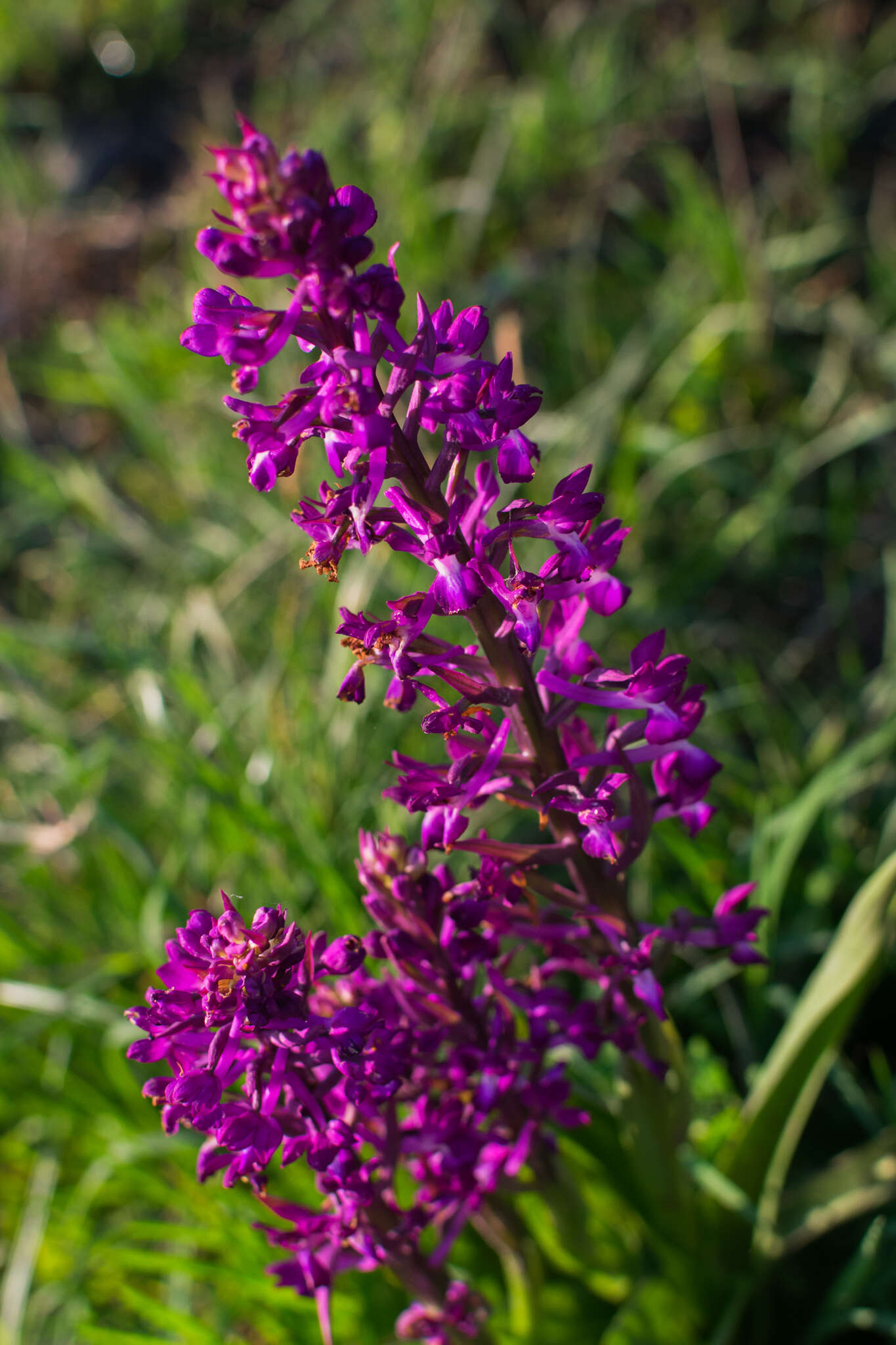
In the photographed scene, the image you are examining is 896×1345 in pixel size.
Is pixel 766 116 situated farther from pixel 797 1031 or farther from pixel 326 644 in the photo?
pixel 797 1031

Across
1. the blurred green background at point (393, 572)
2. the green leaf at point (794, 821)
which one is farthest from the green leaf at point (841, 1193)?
the green leaf at point (794, 821)

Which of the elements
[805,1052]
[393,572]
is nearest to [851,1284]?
[805,1052]

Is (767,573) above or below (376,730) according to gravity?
above

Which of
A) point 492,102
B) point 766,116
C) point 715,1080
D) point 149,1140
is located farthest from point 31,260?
point 715,1080

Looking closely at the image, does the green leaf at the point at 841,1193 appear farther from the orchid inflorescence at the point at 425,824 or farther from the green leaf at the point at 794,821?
the orchid inflorescence at the point at 425,824

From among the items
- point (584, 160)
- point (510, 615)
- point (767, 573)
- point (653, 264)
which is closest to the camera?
point (510, 615)

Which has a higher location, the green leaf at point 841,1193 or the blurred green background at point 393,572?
the blurred green background at point 393,572

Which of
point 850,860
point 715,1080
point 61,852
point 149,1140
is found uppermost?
point 61,852
